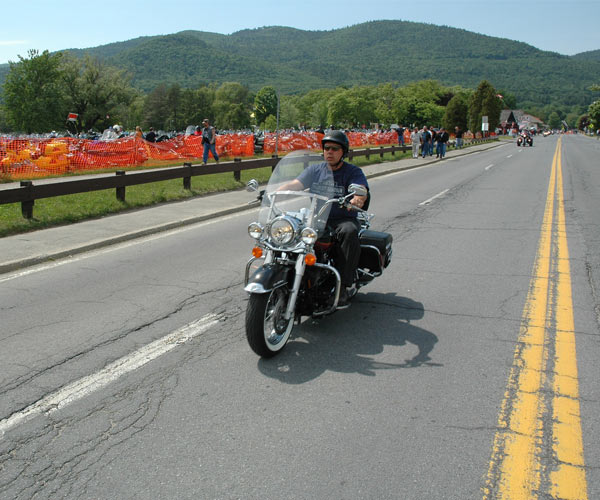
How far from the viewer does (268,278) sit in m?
4.35

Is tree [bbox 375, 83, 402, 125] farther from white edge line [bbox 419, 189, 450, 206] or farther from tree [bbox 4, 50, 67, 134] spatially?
white edge line [bbox 419, 189, 450, 206]

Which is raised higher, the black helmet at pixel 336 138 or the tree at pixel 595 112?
the tree at pixel 595 112

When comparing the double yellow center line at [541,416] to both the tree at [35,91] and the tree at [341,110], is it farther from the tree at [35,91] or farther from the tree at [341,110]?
the tree at [341,110]

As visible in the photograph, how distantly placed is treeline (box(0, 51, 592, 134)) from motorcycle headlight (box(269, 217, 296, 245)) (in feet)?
39.8

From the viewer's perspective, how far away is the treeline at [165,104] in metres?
59.6

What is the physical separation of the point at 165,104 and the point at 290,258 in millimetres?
148020

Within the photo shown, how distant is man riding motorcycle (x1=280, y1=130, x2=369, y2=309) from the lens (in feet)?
16.7

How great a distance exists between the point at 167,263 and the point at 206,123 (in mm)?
15706

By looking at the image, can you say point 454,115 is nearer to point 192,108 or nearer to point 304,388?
point 192,108

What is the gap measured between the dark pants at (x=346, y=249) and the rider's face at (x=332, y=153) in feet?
2.24

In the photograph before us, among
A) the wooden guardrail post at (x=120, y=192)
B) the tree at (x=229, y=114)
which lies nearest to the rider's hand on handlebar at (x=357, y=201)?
the wooden guardrail post at (x=120, y=192)

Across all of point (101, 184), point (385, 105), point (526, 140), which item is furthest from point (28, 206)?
point (385, 105)

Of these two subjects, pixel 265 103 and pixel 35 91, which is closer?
pixel 35 91

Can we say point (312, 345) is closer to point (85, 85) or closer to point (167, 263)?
point (167, 263)
